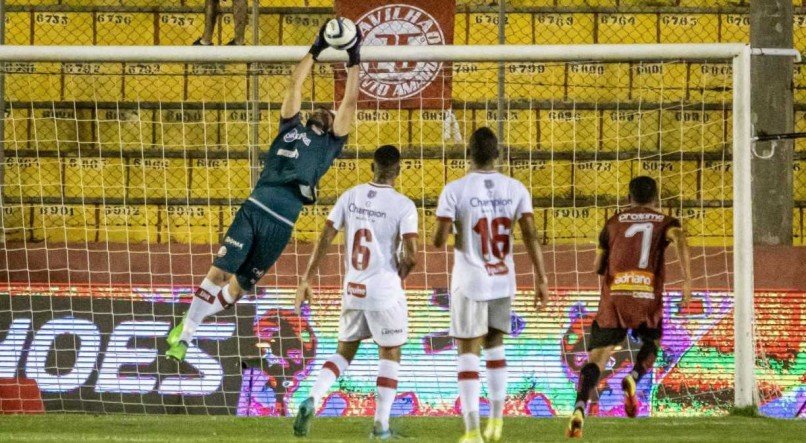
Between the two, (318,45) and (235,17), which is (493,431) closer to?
(318,45)

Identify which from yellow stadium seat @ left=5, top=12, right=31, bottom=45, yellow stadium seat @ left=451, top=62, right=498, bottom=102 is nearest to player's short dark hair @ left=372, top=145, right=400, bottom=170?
yellow stadium seat @ left=451, top=62, right=498, bottom=102

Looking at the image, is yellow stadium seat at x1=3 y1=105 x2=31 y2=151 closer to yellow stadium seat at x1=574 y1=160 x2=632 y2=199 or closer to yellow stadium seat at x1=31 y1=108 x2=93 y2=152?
yellow stadium seat at x1=31 y1=108 x2=93 y2=152

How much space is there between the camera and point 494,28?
14.3 m

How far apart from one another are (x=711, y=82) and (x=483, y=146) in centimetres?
712

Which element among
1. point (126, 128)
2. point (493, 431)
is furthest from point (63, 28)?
point (493, 431)

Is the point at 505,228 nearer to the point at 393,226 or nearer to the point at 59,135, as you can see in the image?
the point at 393,226

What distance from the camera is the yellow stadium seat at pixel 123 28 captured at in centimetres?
1435

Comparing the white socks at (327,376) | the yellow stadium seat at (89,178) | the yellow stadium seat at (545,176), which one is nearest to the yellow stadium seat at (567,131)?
the yellow stadium seat at (545,176)

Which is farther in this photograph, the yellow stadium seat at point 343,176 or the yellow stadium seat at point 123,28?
the yellow stadium seat at point 123,28

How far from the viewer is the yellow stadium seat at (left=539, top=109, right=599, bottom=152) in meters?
14.0

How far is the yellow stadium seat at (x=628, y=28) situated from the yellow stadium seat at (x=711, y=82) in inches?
22.4

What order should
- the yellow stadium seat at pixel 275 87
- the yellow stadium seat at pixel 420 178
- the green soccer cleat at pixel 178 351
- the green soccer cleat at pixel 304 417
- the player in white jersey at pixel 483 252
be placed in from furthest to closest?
the yellow stadium seat at pixel 275 87
the yellow stadium seat at pixel 420 178
the green soccer cleat at pixel 178 351
the green soccer cleat at pixel 304 417
the player in white jersey at pixel 483 252

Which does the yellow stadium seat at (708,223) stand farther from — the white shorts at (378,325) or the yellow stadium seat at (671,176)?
the white shorts at (378,325)

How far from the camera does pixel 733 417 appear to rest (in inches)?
411
